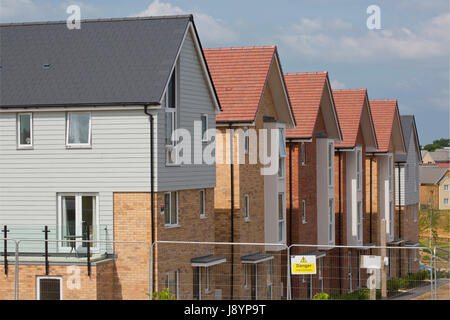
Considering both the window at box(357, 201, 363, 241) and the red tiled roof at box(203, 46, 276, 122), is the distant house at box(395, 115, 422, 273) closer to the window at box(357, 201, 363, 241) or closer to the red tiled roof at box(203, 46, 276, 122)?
the window at box(357, 201, 363, 241)

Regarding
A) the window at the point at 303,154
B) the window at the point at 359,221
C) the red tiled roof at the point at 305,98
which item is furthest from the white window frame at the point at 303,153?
the window at the point at 359,221

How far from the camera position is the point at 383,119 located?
178 ft

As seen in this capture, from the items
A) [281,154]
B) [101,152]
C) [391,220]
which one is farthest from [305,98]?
[391,220]

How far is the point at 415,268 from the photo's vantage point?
205 ft

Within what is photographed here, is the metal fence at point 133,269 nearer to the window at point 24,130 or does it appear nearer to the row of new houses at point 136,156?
the row of new houses at point 136,156

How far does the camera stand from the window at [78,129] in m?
27.6

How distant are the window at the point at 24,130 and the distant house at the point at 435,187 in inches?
3956

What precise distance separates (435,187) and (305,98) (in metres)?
89.9

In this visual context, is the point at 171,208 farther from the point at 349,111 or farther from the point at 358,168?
the point at 358,168

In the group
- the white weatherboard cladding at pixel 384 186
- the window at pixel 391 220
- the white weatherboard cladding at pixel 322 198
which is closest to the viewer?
the white weatherboard cladding at pixel 322 198

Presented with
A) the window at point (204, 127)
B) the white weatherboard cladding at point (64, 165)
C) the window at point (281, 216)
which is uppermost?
the window at point (204, 127)

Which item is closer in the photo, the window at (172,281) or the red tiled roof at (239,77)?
the window at (172,281)
